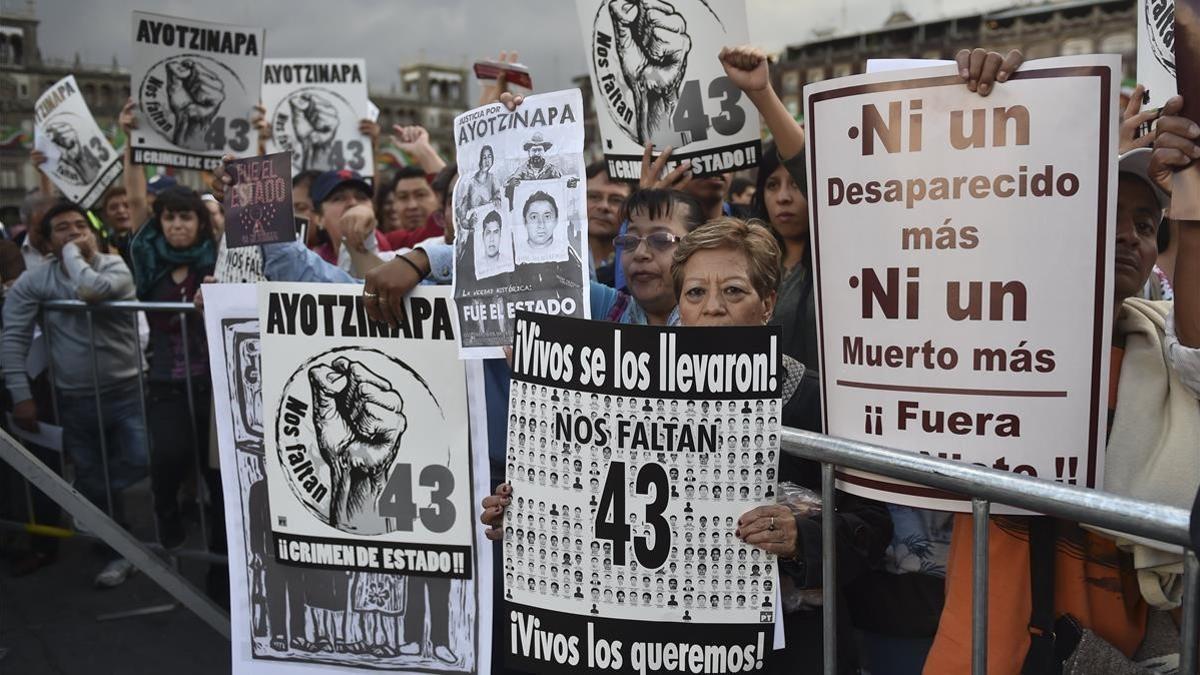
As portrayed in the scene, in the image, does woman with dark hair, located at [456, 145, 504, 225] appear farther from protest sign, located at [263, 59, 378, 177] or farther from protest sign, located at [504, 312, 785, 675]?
protest sign, located at [263, 59, 378, 177]

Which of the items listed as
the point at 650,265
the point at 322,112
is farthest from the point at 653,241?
the point at 322,112

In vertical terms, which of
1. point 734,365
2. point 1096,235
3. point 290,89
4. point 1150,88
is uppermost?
point 290,89

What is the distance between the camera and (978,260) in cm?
179

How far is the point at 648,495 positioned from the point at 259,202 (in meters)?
2.03

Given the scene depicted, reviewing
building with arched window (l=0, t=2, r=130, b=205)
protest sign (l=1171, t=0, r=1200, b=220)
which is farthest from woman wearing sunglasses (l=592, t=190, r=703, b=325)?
building with arched window (l=0, t=2, r=130, b=205)

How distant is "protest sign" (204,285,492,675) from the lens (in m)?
2.88

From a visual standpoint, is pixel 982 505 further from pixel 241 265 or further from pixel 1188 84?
pixel 241 265

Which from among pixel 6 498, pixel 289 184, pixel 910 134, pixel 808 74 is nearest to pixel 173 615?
pixel 6 498

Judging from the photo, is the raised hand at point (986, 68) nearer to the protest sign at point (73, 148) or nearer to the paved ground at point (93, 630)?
the paved ground at point (93, 630)

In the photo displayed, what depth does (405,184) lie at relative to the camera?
20.7ft

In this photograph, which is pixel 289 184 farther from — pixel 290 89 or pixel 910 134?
pixel 290 89

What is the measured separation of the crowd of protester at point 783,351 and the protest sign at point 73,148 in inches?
64.0

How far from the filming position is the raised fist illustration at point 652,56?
347cm

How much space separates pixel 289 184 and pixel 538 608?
1.86m
